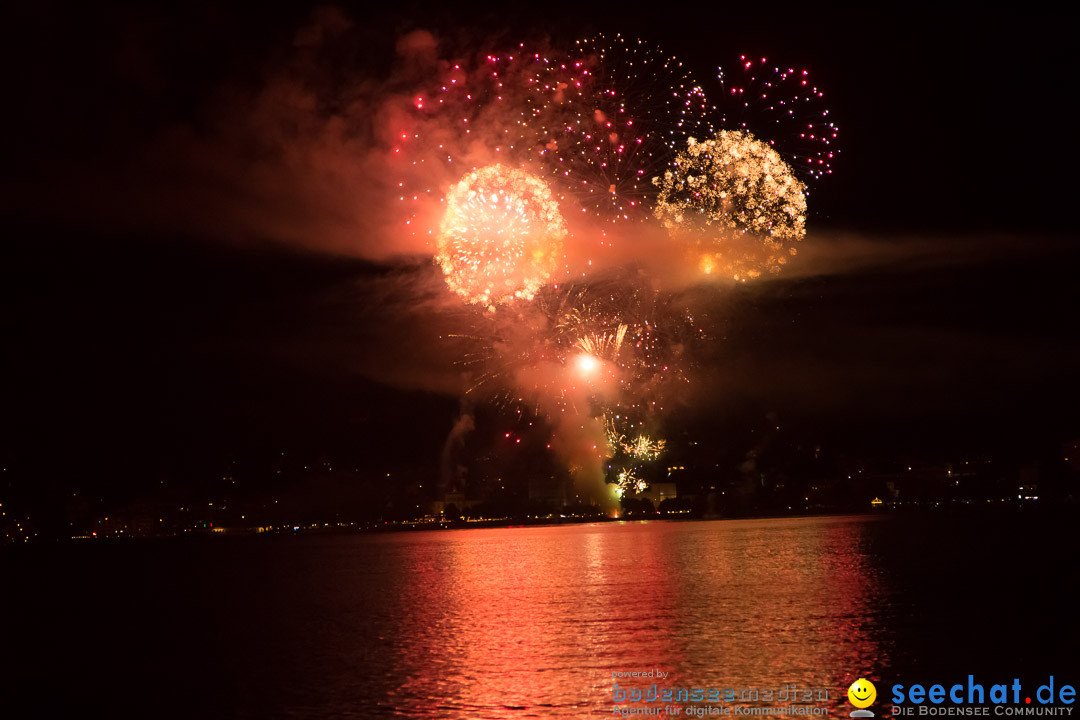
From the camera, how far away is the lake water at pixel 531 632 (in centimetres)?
896

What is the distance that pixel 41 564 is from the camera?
1319 inches

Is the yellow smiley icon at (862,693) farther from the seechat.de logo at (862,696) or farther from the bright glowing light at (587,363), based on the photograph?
the bright glowing light at (587,363)

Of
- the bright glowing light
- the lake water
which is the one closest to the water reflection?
the lake water

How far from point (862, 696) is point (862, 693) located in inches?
3.6

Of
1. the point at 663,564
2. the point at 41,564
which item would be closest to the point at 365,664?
the point at 663,564

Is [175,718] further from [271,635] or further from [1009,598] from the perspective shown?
[1009,598]

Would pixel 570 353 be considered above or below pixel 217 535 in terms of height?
above

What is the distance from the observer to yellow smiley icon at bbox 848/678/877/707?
7.96 m

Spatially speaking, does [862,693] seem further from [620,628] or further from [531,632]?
[531,632]

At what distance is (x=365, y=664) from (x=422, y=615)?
12.5ft

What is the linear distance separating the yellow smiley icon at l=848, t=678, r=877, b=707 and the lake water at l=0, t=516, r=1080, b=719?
12 centimetres

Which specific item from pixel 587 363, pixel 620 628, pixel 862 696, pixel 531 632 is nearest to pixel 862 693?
pixel 862 696

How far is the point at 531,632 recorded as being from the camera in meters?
12.1

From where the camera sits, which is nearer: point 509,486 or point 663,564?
point 663,564
